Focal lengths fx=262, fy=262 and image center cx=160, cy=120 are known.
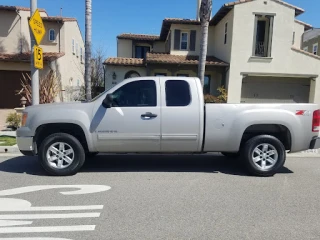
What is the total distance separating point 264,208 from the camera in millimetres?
3854

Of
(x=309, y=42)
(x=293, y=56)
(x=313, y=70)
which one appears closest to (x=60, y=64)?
(x=293, y=56)

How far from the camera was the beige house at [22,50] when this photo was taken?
1612 centimetres

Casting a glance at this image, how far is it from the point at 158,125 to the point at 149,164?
1.38 meters

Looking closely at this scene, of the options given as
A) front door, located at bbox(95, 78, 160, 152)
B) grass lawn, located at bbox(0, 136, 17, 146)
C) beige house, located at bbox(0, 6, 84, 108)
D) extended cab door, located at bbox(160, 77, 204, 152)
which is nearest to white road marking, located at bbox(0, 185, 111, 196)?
front door, located at bbox(95, 78, 160, 152)

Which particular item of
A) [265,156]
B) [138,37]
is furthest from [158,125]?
[138,37]

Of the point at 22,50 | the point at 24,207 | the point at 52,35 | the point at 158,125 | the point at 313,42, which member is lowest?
the point at 24,207

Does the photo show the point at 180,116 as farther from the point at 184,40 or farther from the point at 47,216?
the point at 184,40

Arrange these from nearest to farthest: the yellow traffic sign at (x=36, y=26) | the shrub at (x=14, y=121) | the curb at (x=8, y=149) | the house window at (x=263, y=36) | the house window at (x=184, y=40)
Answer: the curb at (x=8, y=149) < the yellow traffic sign at (x=36, y=26) < the shrub at (x=14, y=121) < the house window at (x=263, y=36) < the house window at (x=184, y=40)

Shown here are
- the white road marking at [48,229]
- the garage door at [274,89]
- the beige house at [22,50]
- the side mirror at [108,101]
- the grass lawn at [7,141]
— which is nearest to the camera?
the white road marking at [48,229]

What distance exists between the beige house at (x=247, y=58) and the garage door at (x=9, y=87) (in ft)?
18.9

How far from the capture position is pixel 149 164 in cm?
613

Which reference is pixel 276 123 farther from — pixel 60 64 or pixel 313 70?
pixel 60 64

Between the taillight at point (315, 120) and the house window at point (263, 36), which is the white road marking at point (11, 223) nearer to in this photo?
the taillight at point (315, 120)

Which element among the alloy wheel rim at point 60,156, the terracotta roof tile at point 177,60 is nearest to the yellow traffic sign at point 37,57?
the alloy wheel rim at point 60,156
